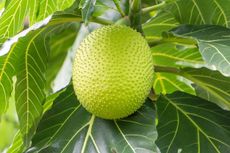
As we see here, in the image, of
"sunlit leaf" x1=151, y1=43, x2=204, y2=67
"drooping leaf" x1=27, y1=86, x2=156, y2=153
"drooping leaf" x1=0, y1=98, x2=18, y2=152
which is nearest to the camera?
"drooping leaf" x1=27, y1=86, x2=156, y2=153

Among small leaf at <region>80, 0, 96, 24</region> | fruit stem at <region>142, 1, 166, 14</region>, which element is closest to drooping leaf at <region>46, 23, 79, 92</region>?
fruit stem at <region>142, 1, 166, 14</region>

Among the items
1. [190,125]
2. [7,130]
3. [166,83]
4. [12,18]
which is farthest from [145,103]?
[7,130]

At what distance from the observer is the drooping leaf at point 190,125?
1272mm

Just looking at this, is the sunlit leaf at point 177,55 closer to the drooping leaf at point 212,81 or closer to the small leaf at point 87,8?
the drooping leaf at point 212,81

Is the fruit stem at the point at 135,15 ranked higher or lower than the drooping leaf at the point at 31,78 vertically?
higher

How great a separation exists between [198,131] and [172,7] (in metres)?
0.34

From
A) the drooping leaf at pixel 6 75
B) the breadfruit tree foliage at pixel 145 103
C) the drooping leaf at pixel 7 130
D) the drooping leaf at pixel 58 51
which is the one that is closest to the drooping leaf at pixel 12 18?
the breadfruit tree foliage at pixel 145 103

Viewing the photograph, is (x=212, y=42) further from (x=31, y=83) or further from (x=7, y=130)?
(x=7, y=130)

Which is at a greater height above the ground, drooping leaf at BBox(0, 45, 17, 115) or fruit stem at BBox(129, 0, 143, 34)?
fruit stem at BBox(129, 0, 143, 34)

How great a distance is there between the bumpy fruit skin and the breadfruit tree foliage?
7 centimetres

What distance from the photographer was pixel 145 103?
1.28 m

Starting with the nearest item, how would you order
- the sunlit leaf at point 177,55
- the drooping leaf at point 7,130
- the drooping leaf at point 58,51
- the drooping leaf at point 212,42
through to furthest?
the drooping leaf at point 212,42, the sunlit leaf at point 177,55, the drooping leaf at point 58,51, the drooping leaf at point 7,130

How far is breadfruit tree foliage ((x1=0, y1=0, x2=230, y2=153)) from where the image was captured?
1.21 meters

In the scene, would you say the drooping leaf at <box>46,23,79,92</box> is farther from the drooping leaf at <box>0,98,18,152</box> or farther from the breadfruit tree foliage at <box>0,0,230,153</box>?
the breadfruit tree foliage at <box>0,0,230,153</box>
